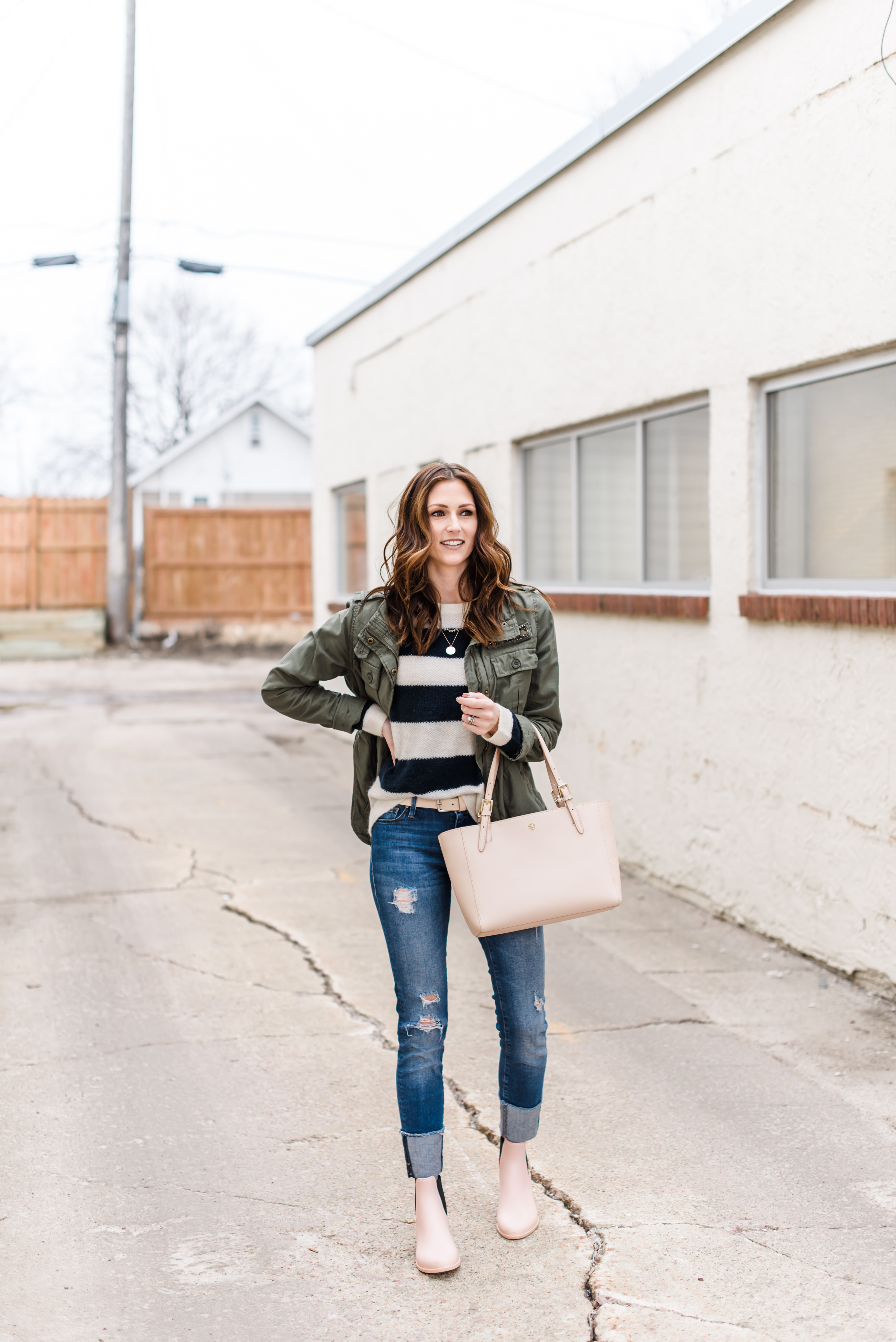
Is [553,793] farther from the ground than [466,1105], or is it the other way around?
[553,793]

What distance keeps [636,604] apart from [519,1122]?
12.7 feet

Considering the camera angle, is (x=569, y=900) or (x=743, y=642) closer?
(x=569, y=900)

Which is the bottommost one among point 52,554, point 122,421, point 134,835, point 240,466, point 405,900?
point 134,835

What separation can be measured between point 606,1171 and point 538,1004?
2.30ft

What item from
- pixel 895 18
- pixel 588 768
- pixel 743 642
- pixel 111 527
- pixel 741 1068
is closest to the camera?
pixel 741 1068

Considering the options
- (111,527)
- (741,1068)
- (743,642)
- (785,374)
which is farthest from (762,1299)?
(111,527)

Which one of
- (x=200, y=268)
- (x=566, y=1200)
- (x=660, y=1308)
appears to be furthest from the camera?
(x=200, y=268)

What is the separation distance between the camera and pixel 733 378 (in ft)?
18.5

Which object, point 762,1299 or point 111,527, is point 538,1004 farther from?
point 111,527

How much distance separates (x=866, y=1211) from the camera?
10.5 feet

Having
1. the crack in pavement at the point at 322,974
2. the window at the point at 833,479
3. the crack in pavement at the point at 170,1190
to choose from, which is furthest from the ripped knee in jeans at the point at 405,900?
the window at the point at 833,479

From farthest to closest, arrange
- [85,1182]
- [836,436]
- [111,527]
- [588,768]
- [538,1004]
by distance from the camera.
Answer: [111,527] < [588,768] < [836,436] < [85,1182] < [538,1004]

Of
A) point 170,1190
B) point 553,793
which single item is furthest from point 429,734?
point 170,1190

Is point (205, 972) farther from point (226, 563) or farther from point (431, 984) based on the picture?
point (226, 563)
